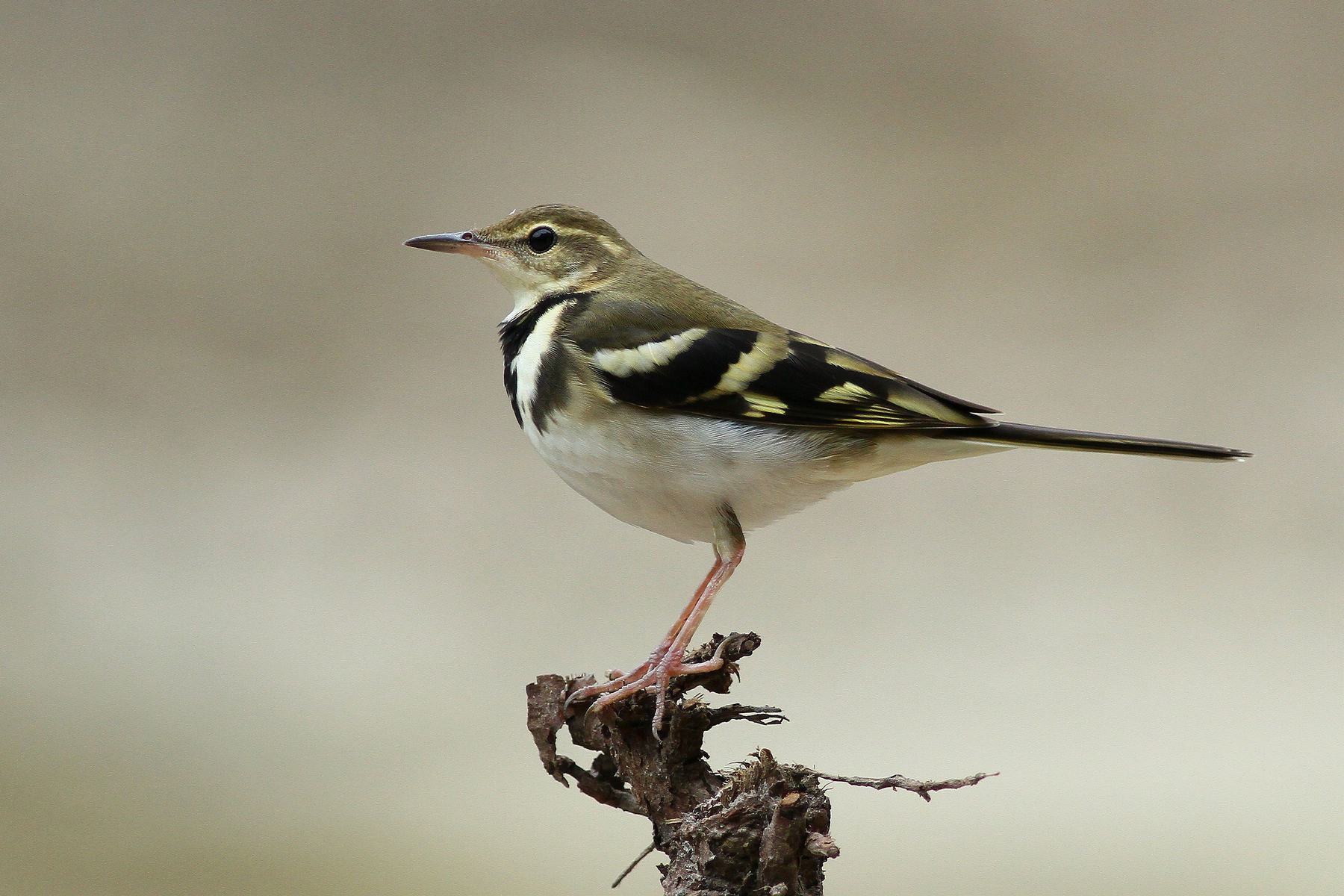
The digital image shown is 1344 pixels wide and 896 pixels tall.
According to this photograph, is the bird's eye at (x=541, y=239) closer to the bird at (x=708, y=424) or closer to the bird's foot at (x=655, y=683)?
the bird at (x=708, y=424)

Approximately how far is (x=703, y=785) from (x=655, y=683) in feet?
0.82

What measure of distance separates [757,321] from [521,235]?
2.33ft

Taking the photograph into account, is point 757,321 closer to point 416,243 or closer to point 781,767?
point 416,243

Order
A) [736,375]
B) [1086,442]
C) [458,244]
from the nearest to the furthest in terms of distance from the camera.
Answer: [1086,442] → [736,375] → [458,244]

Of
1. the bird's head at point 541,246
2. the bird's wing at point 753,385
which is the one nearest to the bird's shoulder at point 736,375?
the bird's wing at point 753,385

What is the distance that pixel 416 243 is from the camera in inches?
117

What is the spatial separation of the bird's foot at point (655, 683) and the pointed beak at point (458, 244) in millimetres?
1215

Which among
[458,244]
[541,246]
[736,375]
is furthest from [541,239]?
[736,375]

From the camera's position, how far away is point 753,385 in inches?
101

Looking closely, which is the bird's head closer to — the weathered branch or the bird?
the bird

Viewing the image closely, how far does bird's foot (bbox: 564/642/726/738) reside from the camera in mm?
2434

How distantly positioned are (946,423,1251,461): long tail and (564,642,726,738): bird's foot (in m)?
0.78

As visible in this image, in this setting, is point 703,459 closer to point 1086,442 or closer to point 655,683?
point 655,683

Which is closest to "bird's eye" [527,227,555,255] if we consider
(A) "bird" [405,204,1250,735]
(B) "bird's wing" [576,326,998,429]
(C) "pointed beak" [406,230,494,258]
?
(C) "pointed beak" [406,230,494,258]
